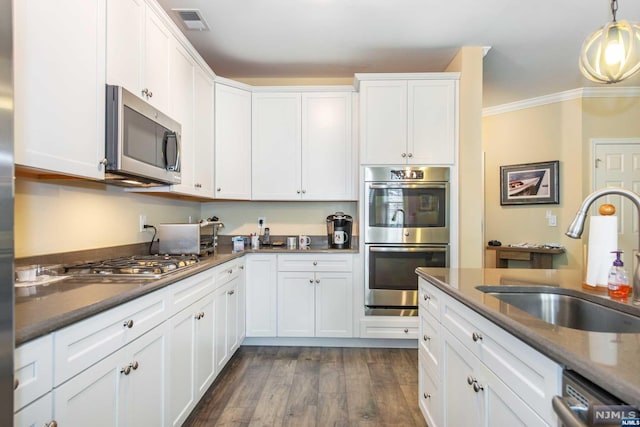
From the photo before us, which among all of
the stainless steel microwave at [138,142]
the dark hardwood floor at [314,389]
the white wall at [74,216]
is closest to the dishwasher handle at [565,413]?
the dark hardwood floor at [314,389]

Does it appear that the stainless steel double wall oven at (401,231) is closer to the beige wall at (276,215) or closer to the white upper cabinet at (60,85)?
the beige wall at (276,215)

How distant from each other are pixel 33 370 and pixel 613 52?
2651mm

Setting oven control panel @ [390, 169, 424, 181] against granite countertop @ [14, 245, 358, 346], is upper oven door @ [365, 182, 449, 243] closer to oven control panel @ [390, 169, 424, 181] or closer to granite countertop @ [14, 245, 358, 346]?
oven control panel @ [390, 169, 424, 181]

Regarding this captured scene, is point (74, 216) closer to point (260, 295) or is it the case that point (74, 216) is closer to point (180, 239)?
point (180, 239)

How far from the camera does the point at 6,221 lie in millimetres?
713

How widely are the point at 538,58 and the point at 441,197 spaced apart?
5.36ft

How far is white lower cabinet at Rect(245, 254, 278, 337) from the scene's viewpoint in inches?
127

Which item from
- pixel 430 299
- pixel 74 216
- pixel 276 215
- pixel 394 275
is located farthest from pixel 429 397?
pixel 276 215

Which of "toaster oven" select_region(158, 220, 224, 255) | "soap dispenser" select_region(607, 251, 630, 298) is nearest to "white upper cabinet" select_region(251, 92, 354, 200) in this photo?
"toaster oven" select_region(158, 220, 224, 255)

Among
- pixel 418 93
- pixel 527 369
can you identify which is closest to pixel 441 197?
pixel 418 93

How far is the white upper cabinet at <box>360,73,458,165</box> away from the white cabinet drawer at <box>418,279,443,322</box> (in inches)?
58.4

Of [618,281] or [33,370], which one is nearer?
[33,370]

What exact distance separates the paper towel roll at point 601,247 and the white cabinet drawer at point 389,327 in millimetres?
1895

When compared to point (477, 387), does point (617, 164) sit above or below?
above
